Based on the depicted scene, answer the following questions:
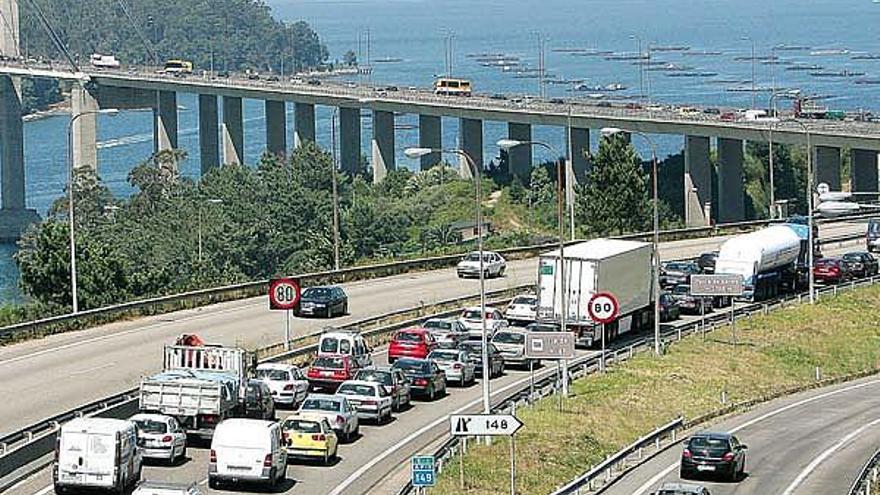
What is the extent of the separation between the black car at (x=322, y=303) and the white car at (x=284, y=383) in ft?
48.4

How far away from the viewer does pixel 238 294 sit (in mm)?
63031

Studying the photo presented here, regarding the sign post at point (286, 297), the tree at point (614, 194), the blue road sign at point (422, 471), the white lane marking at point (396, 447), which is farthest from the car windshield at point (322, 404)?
the tree at point (614, 194)

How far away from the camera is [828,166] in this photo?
120 meters

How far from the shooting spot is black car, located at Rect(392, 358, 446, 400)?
44938 millimetres

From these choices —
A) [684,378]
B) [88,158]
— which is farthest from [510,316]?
[88,158]

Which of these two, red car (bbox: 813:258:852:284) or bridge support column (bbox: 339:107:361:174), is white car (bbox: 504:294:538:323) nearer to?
red car (bbox: 813:258:852:284)

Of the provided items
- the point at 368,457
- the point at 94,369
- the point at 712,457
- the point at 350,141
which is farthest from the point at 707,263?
the point at 350,141

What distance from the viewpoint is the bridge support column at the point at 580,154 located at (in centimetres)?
13438

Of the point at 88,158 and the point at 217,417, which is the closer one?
the point at 217,417

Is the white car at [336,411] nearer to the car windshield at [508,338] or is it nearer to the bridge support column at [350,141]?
the car windshield at [508,338]

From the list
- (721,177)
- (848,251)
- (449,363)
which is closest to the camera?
(449,363)

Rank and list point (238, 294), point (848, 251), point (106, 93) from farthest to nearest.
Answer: point (106, 93) < point (848, 251) < point (238, 294)

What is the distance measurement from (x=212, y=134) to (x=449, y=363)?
486ft

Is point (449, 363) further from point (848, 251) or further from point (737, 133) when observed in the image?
point (737, 133)
